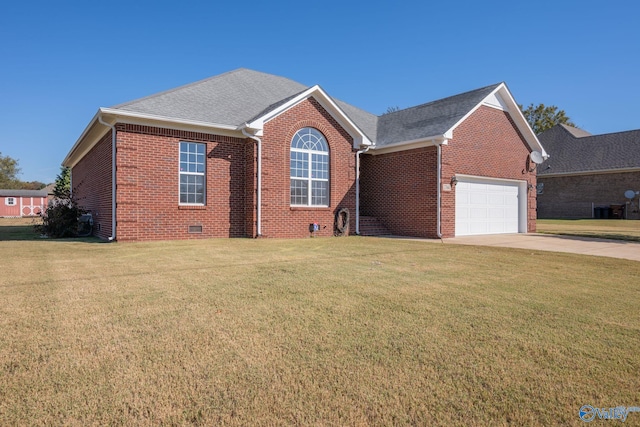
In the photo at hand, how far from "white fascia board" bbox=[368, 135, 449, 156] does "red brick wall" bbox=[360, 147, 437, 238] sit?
0.15 meters

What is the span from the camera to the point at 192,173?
11.9 metres

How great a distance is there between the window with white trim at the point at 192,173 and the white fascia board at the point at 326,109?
1786mm

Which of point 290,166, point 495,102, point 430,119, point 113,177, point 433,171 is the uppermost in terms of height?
point 495,102

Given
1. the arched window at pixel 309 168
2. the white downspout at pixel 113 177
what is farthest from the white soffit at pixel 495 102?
the white downspout at pixel 113 177

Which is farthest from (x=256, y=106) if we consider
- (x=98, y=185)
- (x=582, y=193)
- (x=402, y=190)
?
(x=582, y=193)

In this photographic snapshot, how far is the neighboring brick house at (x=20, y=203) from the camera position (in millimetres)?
48750

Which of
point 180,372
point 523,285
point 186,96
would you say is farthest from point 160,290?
point 186,96

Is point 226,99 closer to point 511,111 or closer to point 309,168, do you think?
point 309,168

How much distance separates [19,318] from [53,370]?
1560 mm

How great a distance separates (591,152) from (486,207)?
2073cm

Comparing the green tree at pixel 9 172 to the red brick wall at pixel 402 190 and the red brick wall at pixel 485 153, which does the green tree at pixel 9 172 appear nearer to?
the red brick wall at pixel 402 190

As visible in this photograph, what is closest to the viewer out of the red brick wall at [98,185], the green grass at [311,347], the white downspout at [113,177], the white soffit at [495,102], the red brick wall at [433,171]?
the green grass at [311,347]

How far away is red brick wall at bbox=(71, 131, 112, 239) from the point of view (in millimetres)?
11898

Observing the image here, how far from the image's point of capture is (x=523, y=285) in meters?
5.62
